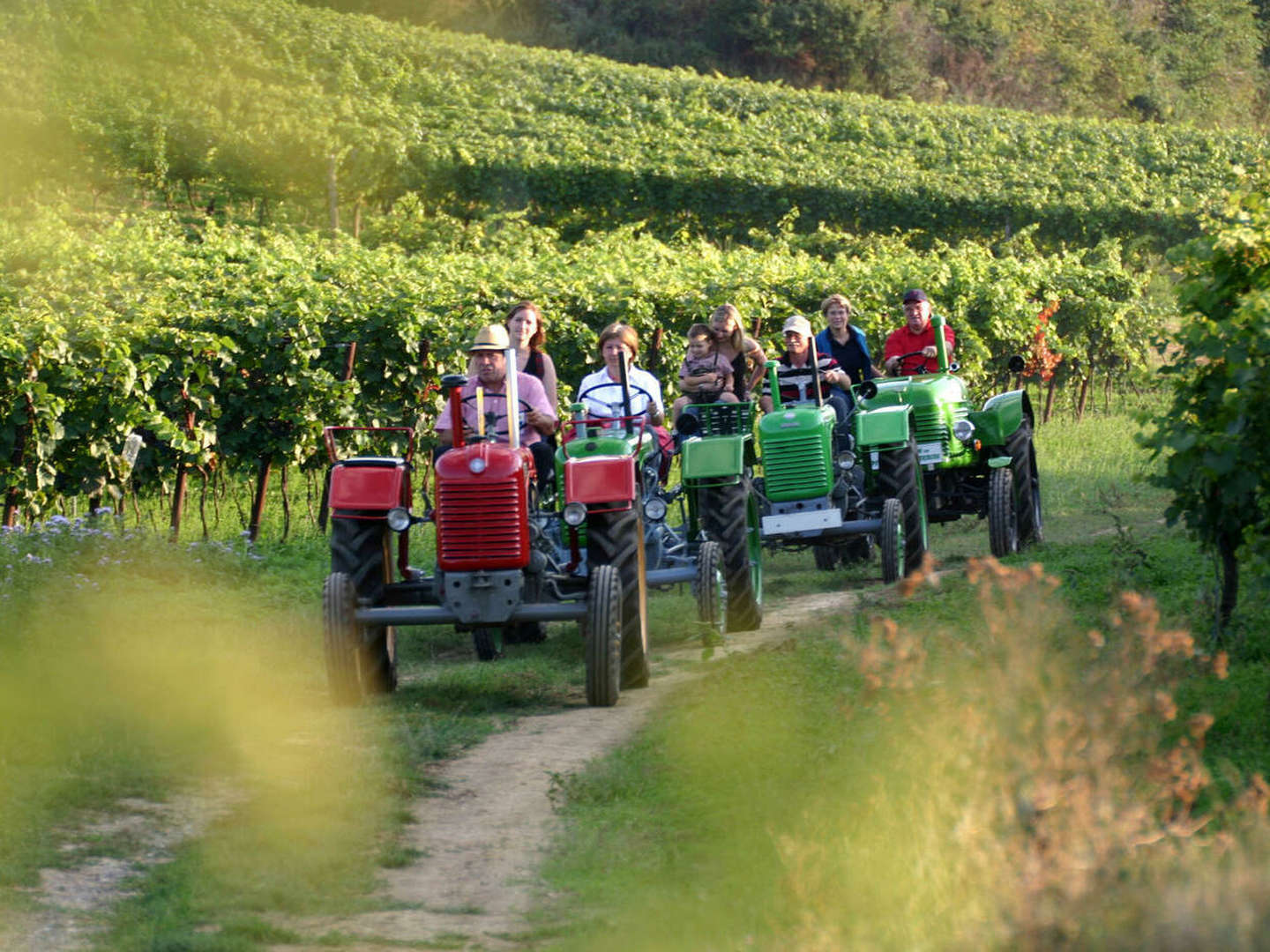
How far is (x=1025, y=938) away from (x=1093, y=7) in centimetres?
6063

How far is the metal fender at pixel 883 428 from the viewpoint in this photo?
11508 millimetres

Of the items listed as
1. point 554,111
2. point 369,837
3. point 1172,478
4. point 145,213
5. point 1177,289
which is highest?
point 554,111

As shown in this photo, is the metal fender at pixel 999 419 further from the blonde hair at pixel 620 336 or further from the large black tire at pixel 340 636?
the large black tire at pixel 340 636

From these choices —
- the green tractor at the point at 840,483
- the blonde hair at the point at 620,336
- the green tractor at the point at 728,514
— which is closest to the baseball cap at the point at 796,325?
the green tractor at the point at 840,483

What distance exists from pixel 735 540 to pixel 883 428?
1.79m

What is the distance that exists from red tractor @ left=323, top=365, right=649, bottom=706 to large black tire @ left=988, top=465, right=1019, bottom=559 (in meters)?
3.93

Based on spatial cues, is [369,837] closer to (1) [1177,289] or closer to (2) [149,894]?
(2) [149,894]

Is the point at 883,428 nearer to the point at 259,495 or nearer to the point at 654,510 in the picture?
the point at 654,510

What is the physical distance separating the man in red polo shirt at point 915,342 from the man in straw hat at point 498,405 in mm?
4312

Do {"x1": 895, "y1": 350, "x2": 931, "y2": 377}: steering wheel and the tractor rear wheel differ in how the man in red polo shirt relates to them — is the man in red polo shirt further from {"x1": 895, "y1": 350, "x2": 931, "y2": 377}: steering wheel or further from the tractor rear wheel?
the tractor rear wheel

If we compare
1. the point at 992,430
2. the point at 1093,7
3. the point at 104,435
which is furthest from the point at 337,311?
the point at 1093,7

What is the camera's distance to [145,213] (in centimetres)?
2989

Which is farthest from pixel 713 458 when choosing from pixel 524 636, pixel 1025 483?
pixel 1025 483

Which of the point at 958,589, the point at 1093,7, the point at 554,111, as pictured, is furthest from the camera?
the point at 1093,7
